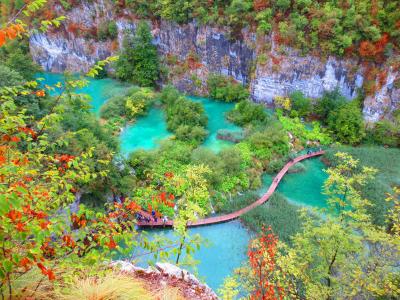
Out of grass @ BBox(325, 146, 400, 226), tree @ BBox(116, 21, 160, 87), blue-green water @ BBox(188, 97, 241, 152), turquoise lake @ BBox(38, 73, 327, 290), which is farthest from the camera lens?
tree @ BBox(116, 21, 160, 87)

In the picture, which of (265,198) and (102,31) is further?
(102,31)

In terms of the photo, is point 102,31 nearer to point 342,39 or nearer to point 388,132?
point 342,39

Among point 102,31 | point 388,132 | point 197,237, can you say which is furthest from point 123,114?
point 197,237

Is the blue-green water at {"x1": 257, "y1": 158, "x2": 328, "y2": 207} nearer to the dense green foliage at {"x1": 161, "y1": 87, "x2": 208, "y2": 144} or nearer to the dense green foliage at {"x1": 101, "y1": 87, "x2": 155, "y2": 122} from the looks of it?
the dense green foliage at {"x1": 161, "y1": 87, "x2": 208, "y2": 144}

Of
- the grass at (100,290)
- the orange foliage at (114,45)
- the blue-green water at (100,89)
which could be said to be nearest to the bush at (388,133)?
the blue-green water at (100,89)

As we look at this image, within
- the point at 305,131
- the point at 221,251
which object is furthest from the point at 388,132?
the point at 221,251

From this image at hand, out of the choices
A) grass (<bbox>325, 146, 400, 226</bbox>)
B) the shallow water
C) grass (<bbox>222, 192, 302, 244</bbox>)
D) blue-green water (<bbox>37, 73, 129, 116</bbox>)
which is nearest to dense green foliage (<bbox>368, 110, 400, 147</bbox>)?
grass (<bbox>325, 146, 400, 226</bbox>)
